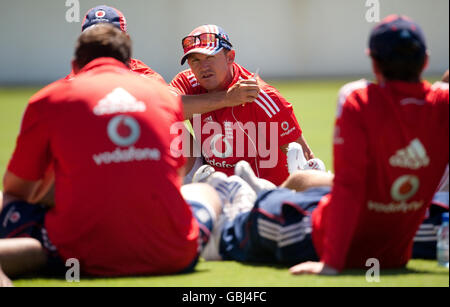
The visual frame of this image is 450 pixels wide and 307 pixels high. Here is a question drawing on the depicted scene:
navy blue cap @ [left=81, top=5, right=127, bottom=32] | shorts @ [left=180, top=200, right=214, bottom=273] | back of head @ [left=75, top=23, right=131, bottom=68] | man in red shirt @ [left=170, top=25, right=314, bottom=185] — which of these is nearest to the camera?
back of head @ [left=75, top=23, right=131, bottom=68]

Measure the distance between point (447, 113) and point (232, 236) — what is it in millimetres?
1476

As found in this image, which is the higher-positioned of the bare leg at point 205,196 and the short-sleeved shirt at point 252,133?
the short-sleeved shirt at point 252,133

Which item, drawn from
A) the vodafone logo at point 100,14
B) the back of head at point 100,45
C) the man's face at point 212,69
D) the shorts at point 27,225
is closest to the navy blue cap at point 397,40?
the back of head at point 100,45

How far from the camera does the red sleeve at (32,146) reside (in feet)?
13.0

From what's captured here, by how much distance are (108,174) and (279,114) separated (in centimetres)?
266

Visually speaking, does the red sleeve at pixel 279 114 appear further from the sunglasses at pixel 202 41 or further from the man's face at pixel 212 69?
the sunglasses at pixel 202 41

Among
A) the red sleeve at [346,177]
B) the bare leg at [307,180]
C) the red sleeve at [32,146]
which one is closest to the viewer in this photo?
the red sleeve at [346,177]

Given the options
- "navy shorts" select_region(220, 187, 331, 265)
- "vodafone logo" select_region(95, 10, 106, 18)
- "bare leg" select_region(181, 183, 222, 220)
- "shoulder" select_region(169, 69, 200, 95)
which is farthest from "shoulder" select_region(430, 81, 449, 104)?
"vodafone logo" select_region(95, 10, 106, 18)

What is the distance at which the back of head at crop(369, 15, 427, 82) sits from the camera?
379 centimetres

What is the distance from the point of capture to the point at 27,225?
4.18 m

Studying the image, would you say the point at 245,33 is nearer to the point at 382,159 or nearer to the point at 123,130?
the point at 123,130

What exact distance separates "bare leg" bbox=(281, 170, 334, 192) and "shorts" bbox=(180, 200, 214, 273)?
0.68 m

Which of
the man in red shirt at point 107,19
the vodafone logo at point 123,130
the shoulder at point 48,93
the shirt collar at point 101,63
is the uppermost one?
the man in red shirt at point 107,19

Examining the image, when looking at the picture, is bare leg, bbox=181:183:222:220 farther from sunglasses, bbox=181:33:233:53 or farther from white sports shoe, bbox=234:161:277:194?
sunglasses, bbox=181:33:233:53
